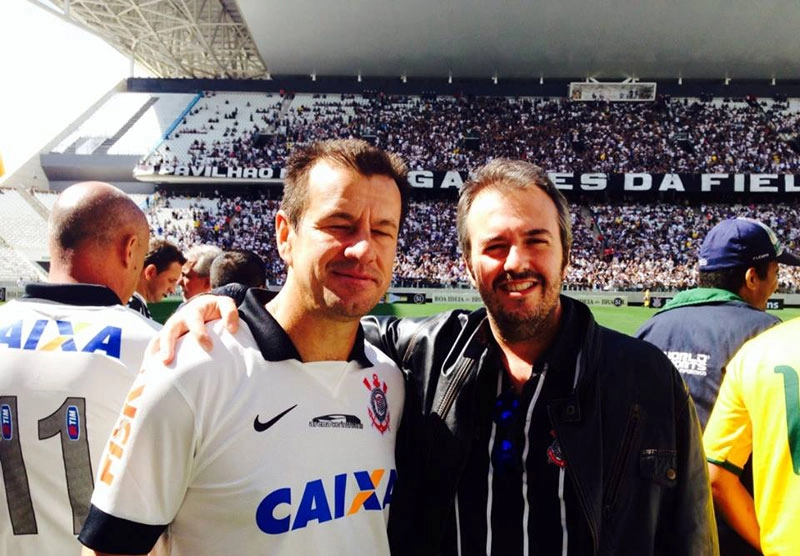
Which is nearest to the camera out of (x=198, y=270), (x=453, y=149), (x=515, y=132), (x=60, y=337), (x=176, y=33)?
(x=60, y=337)

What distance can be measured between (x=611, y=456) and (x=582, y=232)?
3655 cm

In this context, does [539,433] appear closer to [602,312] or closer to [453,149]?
[602,312]

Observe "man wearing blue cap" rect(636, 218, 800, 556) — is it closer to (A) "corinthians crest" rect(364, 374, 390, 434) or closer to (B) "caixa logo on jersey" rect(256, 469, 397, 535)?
→ (A) "corinthians crest" rect(364, 374, 390, 434)

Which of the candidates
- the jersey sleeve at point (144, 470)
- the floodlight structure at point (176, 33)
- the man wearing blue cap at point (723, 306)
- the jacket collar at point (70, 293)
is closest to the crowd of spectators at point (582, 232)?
the floodlight structure at point (176, 33)

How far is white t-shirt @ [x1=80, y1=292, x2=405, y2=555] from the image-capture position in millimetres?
1562

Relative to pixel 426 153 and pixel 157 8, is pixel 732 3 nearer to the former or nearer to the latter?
pixel 426 153

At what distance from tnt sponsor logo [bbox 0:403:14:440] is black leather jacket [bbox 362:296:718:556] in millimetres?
1421

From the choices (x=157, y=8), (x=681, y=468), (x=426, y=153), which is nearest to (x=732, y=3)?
(x=426, y=153)

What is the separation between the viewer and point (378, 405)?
1991 mm

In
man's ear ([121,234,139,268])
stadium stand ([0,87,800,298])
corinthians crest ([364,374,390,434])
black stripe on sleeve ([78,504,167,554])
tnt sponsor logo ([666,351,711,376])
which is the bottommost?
black stripe on sleeve ([78,504,167,554])

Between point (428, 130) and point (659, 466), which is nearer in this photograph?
point (659, 466)

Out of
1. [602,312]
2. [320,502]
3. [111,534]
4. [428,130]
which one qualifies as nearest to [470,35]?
[428,130]

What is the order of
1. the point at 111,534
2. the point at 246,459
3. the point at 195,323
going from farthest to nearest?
the point at 195,323
the point at 246,459
the point at 111,534

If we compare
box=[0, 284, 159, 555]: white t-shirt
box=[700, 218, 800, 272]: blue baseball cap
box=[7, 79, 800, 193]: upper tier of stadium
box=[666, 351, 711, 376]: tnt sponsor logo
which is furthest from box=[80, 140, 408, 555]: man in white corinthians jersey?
box=[7, 79, 800, 193]: upper tier of stadium
